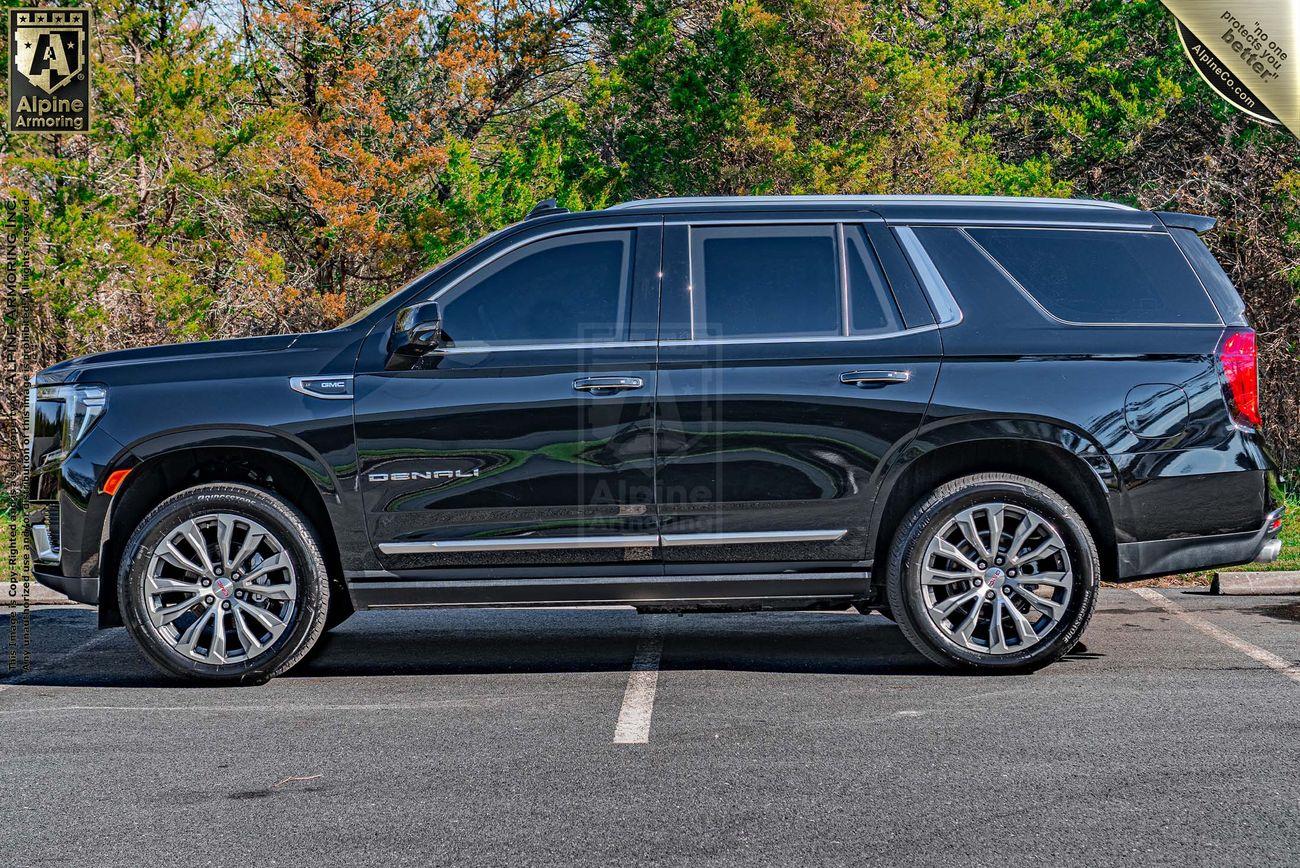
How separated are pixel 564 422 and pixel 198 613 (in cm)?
188

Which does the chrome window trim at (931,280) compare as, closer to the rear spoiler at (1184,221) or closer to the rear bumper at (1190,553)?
the rear spoiler at (1184,221)

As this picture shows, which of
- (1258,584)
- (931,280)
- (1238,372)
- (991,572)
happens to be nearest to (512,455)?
(931,280)

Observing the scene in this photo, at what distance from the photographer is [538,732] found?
5.74 meters

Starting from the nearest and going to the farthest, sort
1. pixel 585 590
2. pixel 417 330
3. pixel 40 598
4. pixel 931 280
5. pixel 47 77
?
pixel 417 330, pixel 585 590, pixel 931 280, pixel 40 598, pixel 47 77

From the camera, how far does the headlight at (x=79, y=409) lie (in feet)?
21.6

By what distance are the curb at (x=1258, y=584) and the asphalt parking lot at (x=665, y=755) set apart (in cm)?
143

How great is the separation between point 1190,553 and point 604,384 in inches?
110

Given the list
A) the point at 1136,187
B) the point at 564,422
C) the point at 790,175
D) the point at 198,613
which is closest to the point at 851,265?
the point at 564,422

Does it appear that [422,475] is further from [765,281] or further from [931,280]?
[931,280]

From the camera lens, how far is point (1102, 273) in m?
6.91

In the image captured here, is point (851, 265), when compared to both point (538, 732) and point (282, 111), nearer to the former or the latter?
point (538, 732)

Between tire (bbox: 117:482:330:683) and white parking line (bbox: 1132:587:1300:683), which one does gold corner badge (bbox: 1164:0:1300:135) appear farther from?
tire (bbox: 117:482:330:683)

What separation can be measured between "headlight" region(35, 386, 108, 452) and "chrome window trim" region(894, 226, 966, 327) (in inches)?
146

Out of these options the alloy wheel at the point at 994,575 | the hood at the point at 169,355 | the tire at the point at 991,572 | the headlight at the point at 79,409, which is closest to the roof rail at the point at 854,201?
the tire at the point at 991,572
